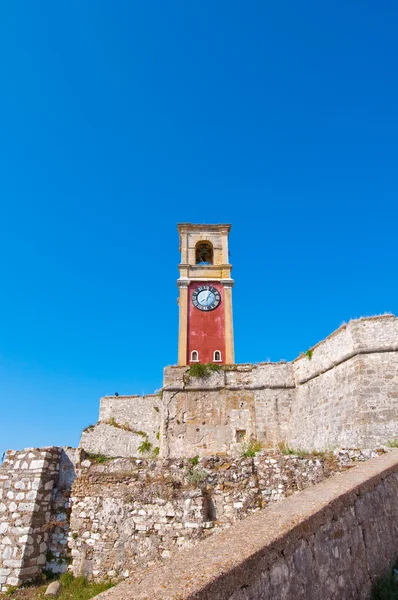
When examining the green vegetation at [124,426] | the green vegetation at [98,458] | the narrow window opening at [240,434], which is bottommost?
the green vegetation at [98,458]

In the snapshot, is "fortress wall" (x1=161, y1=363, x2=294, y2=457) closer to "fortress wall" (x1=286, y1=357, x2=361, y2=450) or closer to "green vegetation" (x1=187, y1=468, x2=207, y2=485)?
"fortress wall" (x1=286, y1=357, x2=361, y2=450)

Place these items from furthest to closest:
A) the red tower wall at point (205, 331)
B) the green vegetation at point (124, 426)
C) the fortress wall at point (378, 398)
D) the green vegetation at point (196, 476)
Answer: the red tower wall at point (205, 331) < the green vegetation at point (124, 426) < the fortress wall at point (378, 398) < the green vegetation at point (196, 476)

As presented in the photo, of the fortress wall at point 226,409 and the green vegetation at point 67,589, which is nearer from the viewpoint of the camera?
the green vegetation at point 67,589

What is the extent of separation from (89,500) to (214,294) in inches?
836

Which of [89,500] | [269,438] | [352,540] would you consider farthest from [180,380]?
[352,540]

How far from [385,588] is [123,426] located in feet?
79.6

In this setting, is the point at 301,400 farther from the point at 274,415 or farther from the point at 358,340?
the point at 358,340

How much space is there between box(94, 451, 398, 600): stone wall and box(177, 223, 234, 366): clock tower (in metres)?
21.2

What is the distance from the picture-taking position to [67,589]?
638cm

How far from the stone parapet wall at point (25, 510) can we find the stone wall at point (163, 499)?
52 centimetres

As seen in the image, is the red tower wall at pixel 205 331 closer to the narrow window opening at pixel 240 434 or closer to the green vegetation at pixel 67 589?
the narrow window opening at pixel 240 434

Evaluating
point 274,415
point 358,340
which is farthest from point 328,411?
point 274,415

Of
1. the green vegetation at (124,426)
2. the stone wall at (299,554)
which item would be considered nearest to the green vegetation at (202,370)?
the green vegetation at (124,426)

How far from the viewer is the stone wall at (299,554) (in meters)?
2.30
